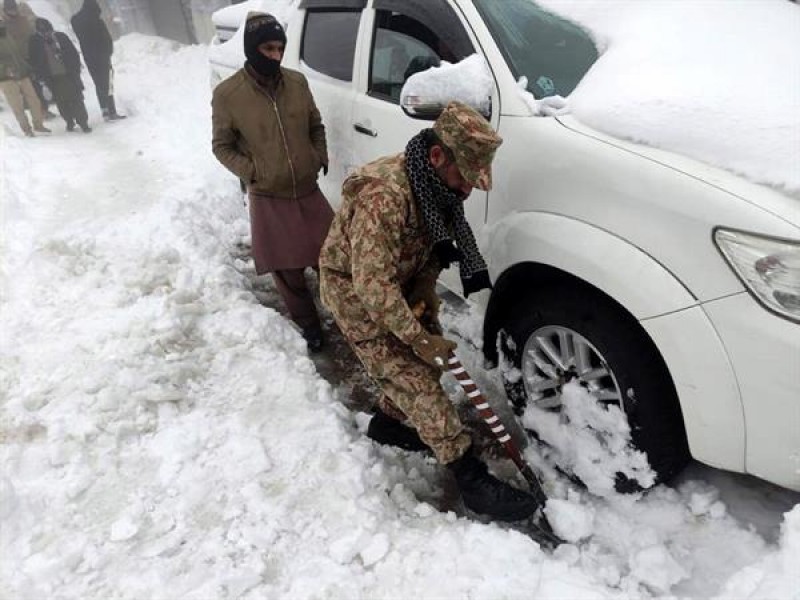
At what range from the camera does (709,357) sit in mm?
1781

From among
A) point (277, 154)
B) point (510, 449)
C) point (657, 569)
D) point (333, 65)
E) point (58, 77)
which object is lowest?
point (657, 569)

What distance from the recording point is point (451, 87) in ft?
7.47

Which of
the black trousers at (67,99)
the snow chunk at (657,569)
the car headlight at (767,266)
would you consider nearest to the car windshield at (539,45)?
the car headlight at (767,266)

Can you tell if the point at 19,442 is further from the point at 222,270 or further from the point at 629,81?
the point at 629,81

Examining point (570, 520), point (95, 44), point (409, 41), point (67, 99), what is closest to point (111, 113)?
point (67, 99)

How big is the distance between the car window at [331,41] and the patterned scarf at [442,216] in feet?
4.90

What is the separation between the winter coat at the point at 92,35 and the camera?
9250 millimetres

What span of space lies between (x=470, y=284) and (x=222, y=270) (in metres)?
2.15

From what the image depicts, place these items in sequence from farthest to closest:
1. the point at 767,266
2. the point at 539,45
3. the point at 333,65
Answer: the point at 333,65 < the point at 539,45 < the point at 767,266

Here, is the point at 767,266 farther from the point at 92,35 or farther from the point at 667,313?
the point at 92,35

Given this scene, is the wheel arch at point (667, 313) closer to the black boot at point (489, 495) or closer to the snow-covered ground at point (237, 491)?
the snow-covered ground at point (237, 491)

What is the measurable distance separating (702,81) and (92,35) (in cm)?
1001

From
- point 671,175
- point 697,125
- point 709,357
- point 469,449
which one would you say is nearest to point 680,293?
point 709,357

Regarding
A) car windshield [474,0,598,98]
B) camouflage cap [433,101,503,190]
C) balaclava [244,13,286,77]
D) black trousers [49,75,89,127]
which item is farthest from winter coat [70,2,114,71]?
camouflage cap [433,101,503,190]
